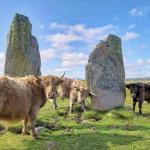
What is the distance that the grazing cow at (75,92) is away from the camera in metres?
27.7

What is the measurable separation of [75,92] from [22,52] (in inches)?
240

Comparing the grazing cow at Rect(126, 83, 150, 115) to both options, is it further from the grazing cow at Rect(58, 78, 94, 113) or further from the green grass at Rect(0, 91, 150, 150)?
the grazing cow at Rect(58, 78, 94, 113)

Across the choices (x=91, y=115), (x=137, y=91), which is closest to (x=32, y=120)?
(x=91, y=115)

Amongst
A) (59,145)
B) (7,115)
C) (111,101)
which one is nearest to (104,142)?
(59,145)

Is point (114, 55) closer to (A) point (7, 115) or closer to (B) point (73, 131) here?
(B) point (73, 131)

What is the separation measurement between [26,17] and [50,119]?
1249 centimetres

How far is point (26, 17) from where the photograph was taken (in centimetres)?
3434

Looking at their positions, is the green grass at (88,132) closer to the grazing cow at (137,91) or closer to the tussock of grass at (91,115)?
the tussock of grass at (91,115)

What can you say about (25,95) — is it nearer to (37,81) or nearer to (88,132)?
(37,81)

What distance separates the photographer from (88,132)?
65.2ft

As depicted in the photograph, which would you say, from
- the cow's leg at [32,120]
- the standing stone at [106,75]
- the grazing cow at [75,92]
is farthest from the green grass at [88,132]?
the standing stone at [106,75]

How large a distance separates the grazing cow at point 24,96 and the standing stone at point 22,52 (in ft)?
41.4

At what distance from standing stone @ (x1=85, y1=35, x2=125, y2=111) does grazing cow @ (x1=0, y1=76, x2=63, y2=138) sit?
8435 mm

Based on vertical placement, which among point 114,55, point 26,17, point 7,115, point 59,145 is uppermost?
point 26,17
